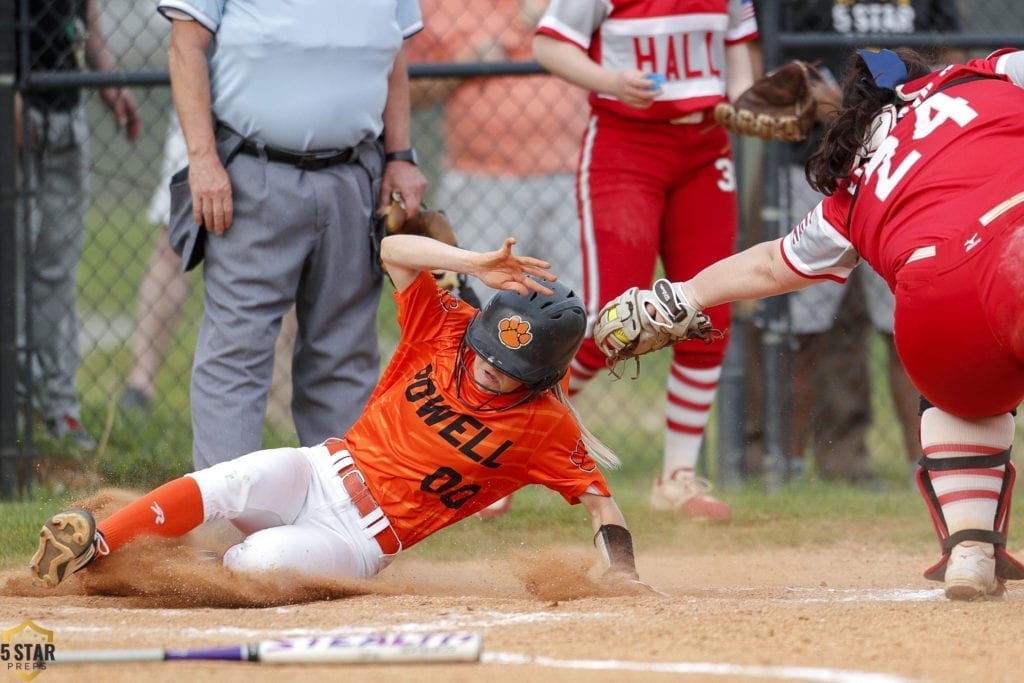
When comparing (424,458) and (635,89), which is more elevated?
(635,89)

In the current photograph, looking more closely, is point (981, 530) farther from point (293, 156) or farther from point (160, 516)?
point (293, 156)

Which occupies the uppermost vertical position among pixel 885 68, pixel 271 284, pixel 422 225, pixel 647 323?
pixel 885 68

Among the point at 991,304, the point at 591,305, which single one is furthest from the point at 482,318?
the point at 991,304

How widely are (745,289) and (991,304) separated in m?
0.77

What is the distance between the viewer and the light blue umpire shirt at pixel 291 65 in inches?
181

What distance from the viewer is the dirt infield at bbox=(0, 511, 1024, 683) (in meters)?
3.00

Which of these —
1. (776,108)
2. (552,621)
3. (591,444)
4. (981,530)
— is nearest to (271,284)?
(591,444)

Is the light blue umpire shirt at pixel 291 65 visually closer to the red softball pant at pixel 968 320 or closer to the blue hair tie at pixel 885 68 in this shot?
the blue hair tie at pixel 885 68

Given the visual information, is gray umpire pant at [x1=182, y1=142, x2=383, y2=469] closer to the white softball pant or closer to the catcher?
the white softball pant

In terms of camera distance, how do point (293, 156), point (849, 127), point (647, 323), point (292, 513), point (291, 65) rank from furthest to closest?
point (293, 156)
point (291, 65)
point (292, 513)
point (647, 323)
point (849, 127)

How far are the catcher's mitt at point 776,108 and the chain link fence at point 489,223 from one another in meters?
0.82

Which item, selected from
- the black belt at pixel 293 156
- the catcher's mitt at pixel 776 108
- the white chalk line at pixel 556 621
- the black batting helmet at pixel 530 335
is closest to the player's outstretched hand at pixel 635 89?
the catcher's mitt at pixel 776 108

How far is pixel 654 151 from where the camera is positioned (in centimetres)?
533

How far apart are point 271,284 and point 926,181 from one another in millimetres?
2113
